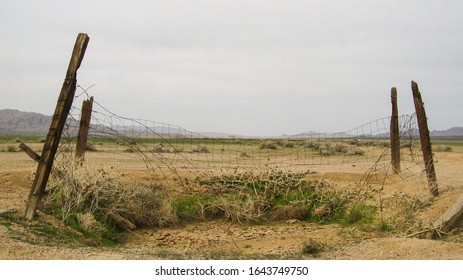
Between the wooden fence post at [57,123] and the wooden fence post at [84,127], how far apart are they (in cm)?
242

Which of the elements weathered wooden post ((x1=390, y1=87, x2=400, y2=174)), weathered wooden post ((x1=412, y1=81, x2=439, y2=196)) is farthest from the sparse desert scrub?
weathered wooden post ((x1=412, y1=81, x2=439, y2=196))

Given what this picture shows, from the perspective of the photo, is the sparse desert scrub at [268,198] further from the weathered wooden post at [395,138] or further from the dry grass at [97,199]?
the weathered wooden post at [395,138]

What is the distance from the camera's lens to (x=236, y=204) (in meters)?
11.2

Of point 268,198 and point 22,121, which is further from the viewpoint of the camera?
point 22,121

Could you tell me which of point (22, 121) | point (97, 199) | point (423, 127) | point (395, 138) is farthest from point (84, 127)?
point (22, 121)

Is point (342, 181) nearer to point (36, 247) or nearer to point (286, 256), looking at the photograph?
point (286, 256)

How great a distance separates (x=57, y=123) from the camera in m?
8.46

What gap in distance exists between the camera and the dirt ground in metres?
6.76

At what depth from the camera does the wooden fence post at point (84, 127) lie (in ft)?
36.7

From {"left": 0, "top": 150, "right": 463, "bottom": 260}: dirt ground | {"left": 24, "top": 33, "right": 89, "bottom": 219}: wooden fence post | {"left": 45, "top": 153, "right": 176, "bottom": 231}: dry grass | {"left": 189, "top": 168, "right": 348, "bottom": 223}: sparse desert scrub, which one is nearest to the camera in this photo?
{"left": 0, "top": 150, "right": 463, "bottom": 260}: dirt ground

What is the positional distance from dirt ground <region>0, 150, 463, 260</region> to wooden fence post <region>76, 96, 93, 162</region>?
1.51 meters

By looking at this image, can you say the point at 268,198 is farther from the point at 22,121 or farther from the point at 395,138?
the point at 22,121

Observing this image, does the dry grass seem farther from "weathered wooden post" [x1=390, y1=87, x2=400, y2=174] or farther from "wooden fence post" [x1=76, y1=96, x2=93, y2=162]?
"weathered wooden post" [x1=390, y1=87, x2=400, y2=174]

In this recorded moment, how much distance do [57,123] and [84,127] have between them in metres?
2.95
